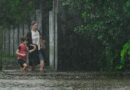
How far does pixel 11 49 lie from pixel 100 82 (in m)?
10.1

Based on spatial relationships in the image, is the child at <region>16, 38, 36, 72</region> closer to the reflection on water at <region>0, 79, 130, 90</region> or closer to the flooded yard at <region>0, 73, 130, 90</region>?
the flooded yard at <region>0, 73, 130, 90</region>

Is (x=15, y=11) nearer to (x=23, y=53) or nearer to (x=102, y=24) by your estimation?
(x=23, y=53)

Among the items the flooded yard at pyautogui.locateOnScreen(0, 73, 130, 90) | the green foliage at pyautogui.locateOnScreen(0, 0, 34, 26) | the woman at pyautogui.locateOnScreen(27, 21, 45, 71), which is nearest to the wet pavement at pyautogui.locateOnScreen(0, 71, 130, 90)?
the flooded yard at pyautogui.locateOnScreen(0, 73, 130, 90)

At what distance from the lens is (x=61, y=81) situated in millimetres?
16172

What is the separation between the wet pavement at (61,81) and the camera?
14.4m

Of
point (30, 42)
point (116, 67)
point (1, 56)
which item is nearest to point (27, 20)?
point (1, 56)

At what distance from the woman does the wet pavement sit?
4.68 ft

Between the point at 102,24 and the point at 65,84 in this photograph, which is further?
the point at 102,24

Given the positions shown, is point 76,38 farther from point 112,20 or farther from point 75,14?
point 112,20

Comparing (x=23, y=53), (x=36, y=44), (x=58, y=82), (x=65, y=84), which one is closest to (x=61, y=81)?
(x=58, y=82)

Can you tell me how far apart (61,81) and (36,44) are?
4422mm

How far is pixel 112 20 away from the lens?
1884cm

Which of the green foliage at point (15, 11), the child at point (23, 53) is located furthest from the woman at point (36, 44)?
the green foliage at point (15, 11)

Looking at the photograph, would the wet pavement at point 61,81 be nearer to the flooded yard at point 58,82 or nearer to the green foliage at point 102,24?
the flooded yard at point 58,82
